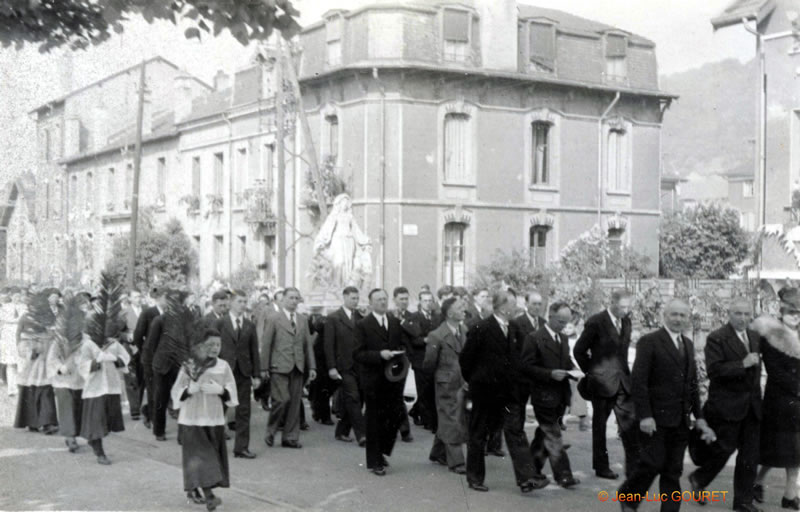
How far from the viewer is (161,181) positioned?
41.1 m

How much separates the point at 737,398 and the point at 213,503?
473 cm

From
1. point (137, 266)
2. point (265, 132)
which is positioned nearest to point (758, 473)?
point (265, 132)

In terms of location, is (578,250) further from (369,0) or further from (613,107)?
(369,0)

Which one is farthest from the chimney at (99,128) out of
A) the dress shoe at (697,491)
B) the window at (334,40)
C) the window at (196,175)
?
the dress shoe at (697,491)

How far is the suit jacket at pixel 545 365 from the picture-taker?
9.16m

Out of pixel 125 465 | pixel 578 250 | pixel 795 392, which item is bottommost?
pixel 125 465

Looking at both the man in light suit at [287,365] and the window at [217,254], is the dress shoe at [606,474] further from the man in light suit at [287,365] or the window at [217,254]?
the window at [217,254]

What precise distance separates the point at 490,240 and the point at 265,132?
979 centimetres

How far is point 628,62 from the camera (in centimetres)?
2995

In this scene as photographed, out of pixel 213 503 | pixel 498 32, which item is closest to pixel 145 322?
pixel 213 503

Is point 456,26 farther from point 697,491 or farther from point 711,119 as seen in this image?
point 697,491

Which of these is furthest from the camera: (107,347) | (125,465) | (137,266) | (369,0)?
(137,266)

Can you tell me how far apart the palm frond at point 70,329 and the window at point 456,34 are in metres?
18.8

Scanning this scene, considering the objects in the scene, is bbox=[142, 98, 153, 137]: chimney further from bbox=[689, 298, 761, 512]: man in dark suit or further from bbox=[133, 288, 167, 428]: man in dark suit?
bbox=[689, 298, 761, 512]: man in dark suit
